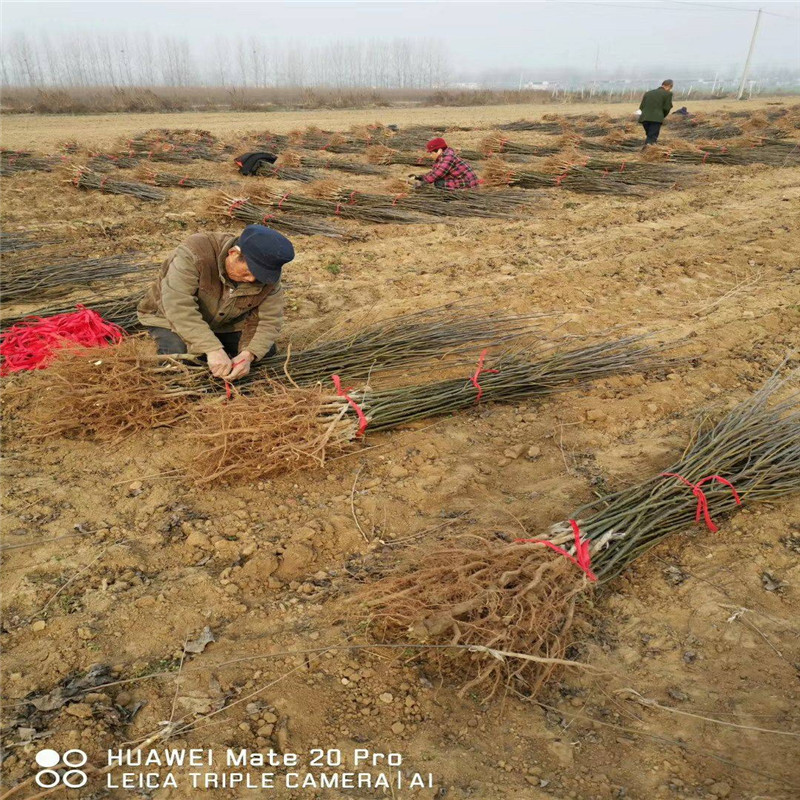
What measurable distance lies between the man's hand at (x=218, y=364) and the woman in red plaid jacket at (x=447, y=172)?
5.03 meters

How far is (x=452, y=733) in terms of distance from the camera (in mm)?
1577

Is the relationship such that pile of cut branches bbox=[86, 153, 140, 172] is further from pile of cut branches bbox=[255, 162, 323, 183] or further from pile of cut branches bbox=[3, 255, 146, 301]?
pile of cut branches bbox=[3, 255, 146, 301]

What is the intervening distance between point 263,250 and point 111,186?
5.98 metres

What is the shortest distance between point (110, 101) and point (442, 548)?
85.1ft

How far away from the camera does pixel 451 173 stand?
7.10 m

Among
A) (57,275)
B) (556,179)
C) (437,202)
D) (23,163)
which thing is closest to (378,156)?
(556,179)

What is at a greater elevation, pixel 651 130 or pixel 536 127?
pixel 651 130

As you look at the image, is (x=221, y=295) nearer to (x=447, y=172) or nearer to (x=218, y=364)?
(x=218, y=364)

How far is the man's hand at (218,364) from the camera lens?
9.05 feet

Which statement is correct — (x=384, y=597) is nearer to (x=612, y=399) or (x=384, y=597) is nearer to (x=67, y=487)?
(x=67, y=487)

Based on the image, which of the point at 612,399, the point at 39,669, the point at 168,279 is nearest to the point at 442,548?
the point at 39,669

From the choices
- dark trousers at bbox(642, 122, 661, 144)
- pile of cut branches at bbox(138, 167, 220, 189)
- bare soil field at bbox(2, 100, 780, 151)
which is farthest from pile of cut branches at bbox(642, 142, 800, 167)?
bare soil field at bbox(2, 100, 780, 151)

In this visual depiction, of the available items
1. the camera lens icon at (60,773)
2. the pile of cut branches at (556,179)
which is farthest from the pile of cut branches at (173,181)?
the camera lens icon at (60,773)

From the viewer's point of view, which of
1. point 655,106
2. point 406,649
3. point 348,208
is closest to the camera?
point 406,649
